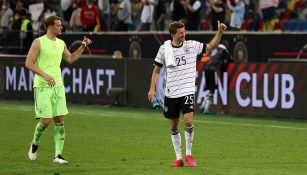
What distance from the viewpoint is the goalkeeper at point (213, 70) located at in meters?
25.0

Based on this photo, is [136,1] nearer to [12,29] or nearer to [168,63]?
[12,29]

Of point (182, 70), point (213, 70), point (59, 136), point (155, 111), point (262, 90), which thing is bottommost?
point (155, 111)

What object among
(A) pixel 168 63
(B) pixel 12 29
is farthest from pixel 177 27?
(B) pixel 12 29

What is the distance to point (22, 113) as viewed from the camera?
25.3 metres

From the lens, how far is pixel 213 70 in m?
25.2

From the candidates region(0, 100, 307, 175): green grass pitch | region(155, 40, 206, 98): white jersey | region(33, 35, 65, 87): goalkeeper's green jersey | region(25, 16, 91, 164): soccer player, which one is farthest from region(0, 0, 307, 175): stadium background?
region(33, 35, 65, 87): goalkeeper's green jersey

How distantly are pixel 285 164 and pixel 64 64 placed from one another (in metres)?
15.6

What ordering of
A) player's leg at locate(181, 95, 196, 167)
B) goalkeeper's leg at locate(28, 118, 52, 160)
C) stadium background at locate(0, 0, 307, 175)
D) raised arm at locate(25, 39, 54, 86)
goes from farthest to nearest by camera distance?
stadium background at locate(0, 0, 307, 175) → goalkeeper's leg at locate(28, 118, 52, 160) → raised arm at locate(25, 39, 54, 86) → player's leg at locate(181, 95, 196, 167)

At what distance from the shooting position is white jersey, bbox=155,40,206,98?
13977 millimetres

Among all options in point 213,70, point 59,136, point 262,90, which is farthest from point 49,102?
point 213,70

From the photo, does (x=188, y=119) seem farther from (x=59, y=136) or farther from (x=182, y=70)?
(x=59, y=136)

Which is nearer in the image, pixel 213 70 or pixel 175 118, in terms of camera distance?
pixel 175 118

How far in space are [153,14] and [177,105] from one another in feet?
59.2

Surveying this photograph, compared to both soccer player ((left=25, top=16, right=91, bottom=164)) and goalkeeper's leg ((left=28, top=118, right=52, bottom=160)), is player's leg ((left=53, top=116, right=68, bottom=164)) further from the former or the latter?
goalkeeper's leg ((left=28, top=118, right=52, bottom=160))
